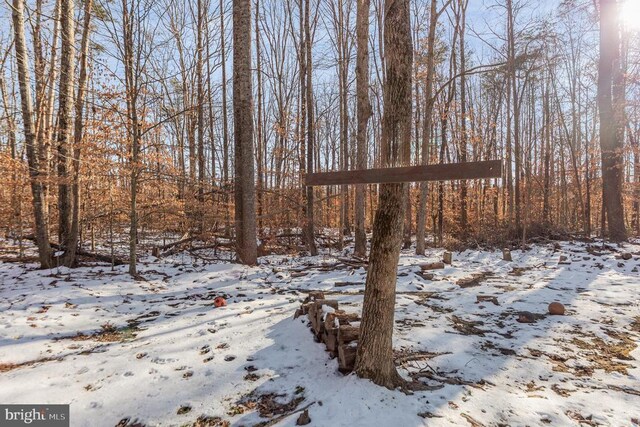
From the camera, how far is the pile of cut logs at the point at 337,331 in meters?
2.85

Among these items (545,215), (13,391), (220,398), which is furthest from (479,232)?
(13,391)

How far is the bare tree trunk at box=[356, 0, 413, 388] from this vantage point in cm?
246

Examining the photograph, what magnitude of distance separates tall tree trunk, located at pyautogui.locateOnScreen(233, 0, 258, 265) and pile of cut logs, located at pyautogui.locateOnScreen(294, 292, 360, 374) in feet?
13.2

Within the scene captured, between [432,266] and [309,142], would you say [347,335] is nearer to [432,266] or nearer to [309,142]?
[432,266]

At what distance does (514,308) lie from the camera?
5.00 metres

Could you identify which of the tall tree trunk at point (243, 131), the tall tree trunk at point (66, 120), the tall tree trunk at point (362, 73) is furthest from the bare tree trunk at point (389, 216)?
the tall tree trunk at point (66, 120)

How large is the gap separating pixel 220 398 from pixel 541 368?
3056mm

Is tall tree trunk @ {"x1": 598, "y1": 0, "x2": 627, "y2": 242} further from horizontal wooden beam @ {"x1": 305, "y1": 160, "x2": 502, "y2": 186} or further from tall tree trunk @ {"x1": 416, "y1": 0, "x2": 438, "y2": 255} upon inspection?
horizontal wooden beam @ {"x1": 305, "y1": 160, "x2": 502, "y2": 186}

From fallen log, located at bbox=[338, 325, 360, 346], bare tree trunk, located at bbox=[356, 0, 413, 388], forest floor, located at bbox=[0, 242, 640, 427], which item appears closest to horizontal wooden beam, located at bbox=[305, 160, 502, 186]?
bare tree trunk, located at bbox=[356, 0, 413, 388]

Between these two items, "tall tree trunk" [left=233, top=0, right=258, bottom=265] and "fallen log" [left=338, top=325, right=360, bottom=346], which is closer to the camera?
"fallen log" [left=338, top=325, right=360, bottom=346]

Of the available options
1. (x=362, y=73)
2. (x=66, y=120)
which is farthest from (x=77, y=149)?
(x=362, y=73)

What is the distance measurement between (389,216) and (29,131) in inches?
303

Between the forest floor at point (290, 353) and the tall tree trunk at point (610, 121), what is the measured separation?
5631 millimetres

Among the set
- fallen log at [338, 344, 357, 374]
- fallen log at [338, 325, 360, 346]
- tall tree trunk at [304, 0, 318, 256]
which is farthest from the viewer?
tall tree trunk at [304, 0, 318, 256]
